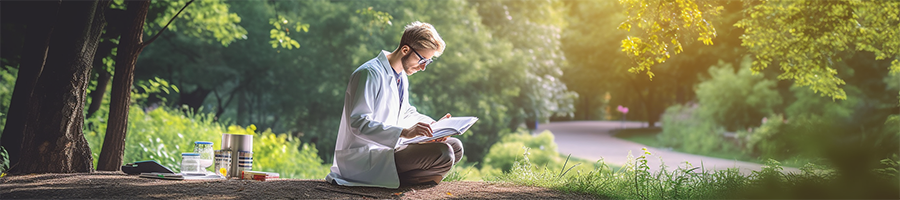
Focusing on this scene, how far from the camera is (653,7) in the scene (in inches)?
187

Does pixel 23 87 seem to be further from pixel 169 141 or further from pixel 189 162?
pixel 169 141

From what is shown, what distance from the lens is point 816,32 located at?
5.72m

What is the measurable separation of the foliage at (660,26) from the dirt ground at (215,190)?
4.28 feet

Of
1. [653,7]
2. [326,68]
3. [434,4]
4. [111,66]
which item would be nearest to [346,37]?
[326,68]

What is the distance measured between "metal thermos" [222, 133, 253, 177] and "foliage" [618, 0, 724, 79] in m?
2.87

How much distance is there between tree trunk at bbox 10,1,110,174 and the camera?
4.44 metres

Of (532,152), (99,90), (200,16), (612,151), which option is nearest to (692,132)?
(612,151)

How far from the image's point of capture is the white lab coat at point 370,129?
3.57 m

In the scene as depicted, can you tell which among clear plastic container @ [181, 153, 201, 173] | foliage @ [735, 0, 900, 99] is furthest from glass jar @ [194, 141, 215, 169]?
foliage @ [735, 0, 900, 99]

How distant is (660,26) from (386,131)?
97.2 inches

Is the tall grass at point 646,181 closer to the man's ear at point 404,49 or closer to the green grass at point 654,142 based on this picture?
the man's ear at point 404,49

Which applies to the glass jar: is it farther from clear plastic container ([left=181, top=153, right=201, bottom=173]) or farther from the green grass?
the green grass

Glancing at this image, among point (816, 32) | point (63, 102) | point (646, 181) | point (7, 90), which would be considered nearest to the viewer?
point (646, 181)

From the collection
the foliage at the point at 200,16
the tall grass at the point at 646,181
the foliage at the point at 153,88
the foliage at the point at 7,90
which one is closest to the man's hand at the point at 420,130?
the tall grass at the point at 646,181
